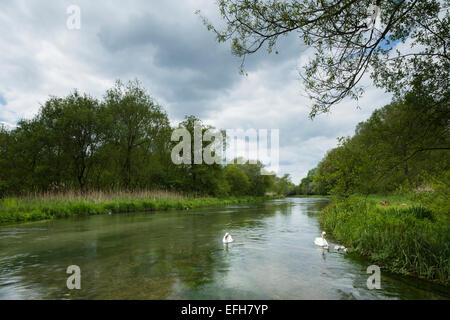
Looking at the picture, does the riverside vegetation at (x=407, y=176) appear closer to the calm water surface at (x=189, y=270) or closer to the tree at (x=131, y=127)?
the calm water surface at (x=189, y=270)

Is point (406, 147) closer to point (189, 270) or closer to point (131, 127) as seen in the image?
point (189, 270)

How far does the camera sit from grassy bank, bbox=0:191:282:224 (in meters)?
14.8

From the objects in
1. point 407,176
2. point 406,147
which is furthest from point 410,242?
point 406,147

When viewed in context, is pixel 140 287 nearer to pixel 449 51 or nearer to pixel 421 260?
pixel 421 260

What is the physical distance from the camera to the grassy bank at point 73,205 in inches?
583

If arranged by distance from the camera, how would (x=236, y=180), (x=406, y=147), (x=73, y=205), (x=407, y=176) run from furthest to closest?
(x=236, y=180)
(x=73, y=205)
(x=407, y=176)
(x=406, y=147)

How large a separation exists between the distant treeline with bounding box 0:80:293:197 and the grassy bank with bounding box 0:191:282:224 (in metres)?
3.82

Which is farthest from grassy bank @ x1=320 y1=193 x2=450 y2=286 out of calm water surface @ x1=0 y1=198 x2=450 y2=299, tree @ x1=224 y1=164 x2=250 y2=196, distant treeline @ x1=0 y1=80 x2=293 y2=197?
tree @ x1=224 y1=164 x2=250 y2=196

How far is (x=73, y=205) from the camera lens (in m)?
17.8

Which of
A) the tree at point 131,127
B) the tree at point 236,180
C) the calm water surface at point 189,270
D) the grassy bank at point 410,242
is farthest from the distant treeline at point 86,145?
the tree at point 236,180

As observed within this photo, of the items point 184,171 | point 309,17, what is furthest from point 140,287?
point 184,171

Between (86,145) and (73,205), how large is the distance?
10.5 m

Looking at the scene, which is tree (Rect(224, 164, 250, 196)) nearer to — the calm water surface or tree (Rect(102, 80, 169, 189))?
tree (Rect(102, 80, 169, 189))
